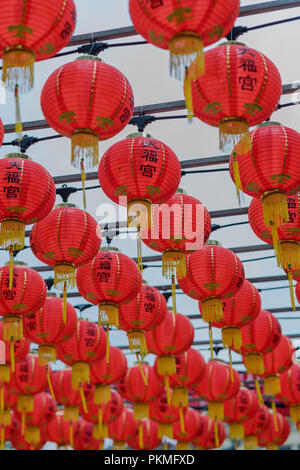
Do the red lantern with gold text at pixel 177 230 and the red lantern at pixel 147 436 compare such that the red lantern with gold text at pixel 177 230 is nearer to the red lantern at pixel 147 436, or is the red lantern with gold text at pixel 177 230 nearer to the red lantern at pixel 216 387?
the red lantern at pixel 216 387

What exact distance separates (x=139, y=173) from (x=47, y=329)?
8.46ft

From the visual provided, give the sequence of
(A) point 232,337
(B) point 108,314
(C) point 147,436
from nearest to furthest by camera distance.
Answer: (B) point 108,314
(A) point 232,337
(C) point 147,436

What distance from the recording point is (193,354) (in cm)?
859

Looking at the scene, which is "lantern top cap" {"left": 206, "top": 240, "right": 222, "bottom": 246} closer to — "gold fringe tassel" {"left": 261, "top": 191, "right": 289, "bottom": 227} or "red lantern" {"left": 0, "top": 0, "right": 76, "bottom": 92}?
"gold fringe tassel" {"left": 261, "top": 191, "right": 289, "bottom": 227}

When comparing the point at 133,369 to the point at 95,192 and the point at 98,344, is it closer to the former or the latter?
the point at 98,344

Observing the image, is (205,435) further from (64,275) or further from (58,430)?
(64,275)

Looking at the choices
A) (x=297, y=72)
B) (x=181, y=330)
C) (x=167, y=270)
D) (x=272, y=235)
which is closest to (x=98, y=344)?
(x=181, y=330)

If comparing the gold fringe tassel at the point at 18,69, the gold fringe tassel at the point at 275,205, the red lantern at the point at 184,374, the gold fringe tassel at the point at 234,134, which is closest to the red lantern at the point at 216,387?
the red lantern at the point at 184,374

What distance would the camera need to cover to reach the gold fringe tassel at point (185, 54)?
11.8ft

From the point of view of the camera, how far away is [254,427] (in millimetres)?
10961

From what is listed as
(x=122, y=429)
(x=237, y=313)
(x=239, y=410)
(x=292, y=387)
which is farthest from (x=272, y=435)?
(x=237, y=313)

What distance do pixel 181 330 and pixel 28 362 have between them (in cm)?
212

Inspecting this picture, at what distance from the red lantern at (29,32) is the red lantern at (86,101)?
0.40m

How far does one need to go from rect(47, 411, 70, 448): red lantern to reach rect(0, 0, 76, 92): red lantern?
813 cm
